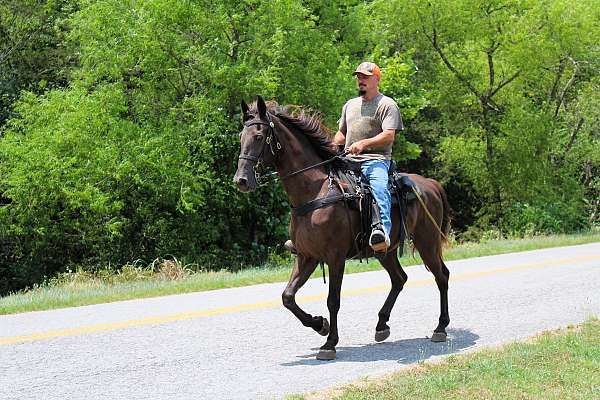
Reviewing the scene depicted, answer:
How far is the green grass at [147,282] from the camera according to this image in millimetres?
12805

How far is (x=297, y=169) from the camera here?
28.6 ft

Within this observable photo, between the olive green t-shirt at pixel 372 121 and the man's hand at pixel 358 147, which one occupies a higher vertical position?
the olive green t-shirt at pixel 372 121

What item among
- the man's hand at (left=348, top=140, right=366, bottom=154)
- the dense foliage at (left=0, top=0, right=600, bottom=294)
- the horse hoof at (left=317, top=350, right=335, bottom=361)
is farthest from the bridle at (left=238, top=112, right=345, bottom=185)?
the dense foliage at (left=0, top=0, right=600, bottom=294)

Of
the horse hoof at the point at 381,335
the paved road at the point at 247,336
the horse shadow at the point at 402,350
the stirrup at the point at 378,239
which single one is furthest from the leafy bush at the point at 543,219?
the stirrup at the point at 378,239

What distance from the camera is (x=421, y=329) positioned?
9.91 m

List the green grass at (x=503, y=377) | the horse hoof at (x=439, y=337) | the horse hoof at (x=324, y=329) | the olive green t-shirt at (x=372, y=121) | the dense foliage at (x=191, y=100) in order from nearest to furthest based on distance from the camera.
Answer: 1. the green grass at (x=503, y=377)
2. the horse hoof at (x=324, y=329)
3. the olive green t-shirt at (x=372, y=121)
4. the horse hoof at (x=439, y=337)
5. the dense foliage at (x=191, y=100)

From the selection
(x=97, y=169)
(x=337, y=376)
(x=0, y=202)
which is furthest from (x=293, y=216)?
(x=0, y=202)

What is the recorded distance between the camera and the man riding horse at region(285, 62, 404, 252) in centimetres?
880

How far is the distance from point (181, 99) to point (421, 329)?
16430 mm

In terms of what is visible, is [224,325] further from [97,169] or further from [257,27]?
[257,27]

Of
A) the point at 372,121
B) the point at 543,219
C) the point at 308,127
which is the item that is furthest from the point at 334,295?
the point at 543,219

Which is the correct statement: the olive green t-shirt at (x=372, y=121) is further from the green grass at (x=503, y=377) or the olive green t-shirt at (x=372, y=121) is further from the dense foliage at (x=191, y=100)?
the dense foliage at (x=191, y=100)

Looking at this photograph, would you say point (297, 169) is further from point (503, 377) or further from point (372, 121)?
point (503, 377)

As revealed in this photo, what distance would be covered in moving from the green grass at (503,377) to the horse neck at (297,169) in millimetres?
2147
